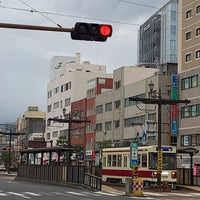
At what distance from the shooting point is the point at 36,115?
17900 cm

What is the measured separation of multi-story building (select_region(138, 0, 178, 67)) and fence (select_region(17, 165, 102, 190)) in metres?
98.9

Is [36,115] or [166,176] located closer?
[166,176]

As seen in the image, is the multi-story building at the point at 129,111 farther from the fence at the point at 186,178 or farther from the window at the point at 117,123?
the fence at the point at 186,178

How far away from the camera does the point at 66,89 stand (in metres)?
119

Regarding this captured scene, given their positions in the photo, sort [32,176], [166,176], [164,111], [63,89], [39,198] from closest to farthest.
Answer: [39,198] < [166,176] < [32,176] < [164,111] < [63,89]

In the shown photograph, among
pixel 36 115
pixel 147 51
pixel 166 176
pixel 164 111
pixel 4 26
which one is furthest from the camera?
pixel 36 115

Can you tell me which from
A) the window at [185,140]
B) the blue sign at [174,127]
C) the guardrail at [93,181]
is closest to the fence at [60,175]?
the guardrail at [93,181]

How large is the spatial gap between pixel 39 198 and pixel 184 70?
52.8 metres

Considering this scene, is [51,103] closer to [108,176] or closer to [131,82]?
[131,82]

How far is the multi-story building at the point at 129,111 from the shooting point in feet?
248

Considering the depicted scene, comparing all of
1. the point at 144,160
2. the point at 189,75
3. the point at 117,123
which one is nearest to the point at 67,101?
the point at 117,123

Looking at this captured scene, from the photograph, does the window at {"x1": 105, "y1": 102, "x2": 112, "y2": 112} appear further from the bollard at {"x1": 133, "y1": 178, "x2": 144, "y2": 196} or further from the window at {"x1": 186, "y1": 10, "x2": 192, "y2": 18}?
the bollard at {"x1": 133, "y1": 178, "x2": 144, "y2": 196}

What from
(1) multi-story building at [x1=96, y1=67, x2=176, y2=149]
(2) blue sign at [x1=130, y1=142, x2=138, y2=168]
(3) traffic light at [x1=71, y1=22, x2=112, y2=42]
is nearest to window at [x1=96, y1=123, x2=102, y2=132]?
(1) multi-story building at [x1=96, y1=67, x2=176, y2=149]

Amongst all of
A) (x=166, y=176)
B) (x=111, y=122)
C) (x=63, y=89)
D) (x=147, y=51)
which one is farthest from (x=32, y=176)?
(x=147, y=51)
